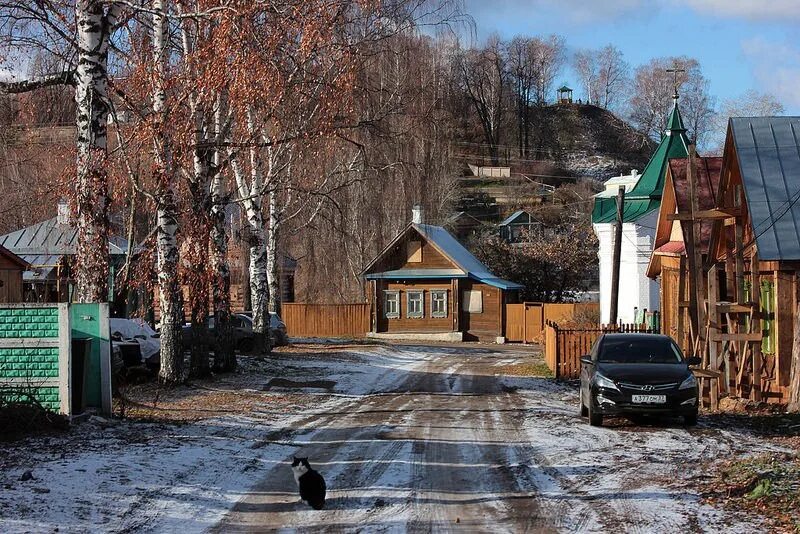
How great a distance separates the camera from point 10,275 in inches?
1253

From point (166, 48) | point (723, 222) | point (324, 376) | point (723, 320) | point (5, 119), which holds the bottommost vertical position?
point (324, 376)

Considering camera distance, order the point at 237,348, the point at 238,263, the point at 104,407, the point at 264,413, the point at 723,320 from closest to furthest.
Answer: the point at 104,407 → the point at 264,413 → the point at 723,320 → the point at 237,348 → the point at 238,263

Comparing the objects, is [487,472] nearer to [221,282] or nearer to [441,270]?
[221,282]

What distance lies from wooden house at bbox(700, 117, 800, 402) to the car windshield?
5.76 ft

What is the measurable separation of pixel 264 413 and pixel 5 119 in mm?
7186

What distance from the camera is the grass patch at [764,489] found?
8297 mm

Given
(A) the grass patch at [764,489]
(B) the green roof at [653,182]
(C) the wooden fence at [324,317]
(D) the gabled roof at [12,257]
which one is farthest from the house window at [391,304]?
(A) the grass patch at [764,489]

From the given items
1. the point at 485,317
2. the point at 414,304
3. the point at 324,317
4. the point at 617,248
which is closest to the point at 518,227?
the point at 485,317

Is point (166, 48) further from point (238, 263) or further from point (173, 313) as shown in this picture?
point (238, 263)

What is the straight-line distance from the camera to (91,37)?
13594mm

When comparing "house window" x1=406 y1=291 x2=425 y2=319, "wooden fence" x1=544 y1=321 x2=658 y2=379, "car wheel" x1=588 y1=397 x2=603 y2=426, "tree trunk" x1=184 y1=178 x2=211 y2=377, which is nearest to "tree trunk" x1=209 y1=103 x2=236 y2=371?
"tree trunk" x1=184 y1=178 x2=211 y2=377

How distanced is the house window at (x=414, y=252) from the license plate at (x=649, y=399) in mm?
37398

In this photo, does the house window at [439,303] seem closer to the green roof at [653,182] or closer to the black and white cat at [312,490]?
the green roof at [653,182]

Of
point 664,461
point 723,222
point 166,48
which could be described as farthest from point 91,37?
point 723,222
